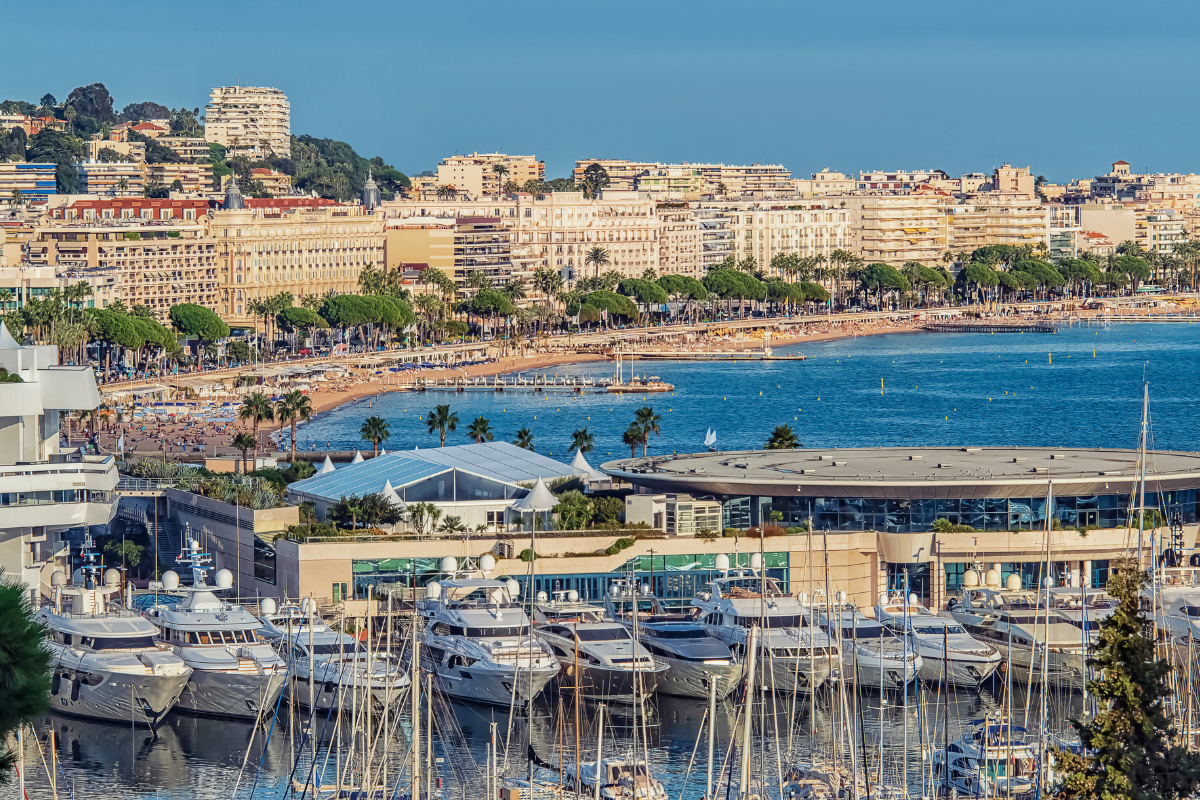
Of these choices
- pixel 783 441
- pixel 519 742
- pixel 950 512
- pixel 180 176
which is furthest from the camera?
pixel 180 176

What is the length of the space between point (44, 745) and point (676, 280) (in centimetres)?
13260

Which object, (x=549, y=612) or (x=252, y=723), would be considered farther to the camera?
(x=549, y=612)

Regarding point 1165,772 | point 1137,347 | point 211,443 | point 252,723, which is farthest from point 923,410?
point 1165,772

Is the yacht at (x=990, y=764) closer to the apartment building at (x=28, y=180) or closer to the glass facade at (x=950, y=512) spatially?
the glass facade at (x=950, y=512)

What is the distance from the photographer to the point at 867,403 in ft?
366

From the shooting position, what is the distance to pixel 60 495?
108ft

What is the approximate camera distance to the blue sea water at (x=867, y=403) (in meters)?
92.3

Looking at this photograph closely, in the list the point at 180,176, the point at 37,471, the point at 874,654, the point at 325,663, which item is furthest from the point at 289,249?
the point at 37,471

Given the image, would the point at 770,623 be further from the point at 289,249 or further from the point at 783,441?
the point at 289,249

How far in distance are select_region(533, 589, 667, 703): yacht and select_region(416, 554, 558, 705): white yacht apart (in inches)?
19.4

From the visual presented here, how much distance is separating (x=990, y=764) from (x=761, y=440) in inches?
2399

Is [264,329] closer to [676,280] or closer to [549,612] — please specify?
[676,280]

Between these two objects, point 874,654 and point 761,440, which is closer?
point 874,654

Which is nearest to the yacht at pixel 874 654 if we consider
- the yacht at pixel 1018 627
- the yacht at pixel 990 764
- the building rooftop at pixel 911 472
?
the yacht at pixel 1018 627
